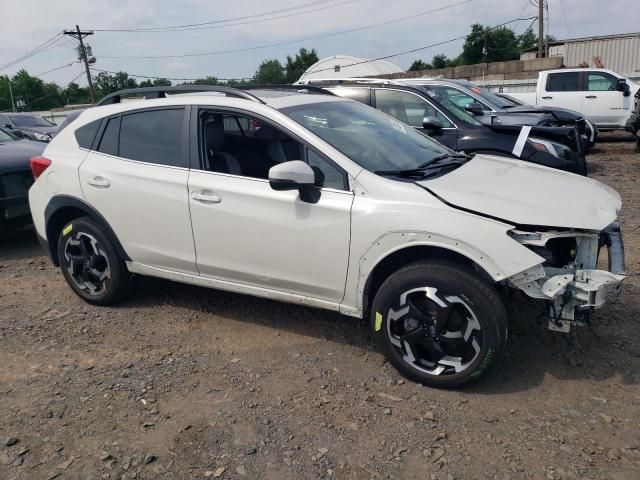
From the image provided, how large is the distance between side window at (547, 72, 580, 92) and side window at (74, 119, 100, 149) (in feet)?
42.1

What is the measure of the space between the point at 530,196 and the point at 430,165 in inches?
30.7

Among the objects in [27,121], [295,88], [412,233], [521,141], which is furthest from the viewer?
[27,121]

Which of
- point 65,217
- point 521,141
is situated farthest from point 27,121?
point 521,141

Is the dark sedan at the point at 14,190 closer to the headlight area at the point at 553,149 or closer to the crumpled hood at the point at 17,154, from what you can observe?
the crumpled hood at the point at 17,154

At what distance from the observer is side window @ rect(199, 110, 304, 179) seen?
12.4ft

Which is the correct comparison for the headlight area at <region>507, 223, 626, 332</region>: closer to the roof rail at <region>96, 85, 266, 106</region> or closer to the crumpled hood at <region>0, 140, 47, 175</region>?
the roof rail at <region>96, 85, 266, 106</region>

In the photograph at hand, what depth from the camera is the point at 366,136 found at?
3.93 metres

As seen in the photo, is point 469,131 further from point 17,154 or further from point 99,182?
point 17,154

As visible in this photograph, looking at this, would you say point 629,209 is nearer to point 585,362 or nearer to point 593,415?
point 585,362

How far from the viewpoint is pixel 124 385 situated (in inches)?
139

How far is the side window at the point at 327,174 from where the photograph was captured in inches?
136

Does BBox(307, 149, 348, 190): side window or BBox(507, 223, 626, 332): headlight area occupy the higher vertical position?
BBox(307, 149, 348, 190): side window

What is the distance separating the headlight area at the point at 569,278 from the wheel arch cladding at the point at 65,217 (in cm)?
298

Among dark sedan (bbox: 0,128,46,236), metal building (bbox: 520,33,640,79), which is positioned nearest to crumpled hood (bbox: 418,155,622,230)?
dark sedan (bbox: 0,128,46,236)
